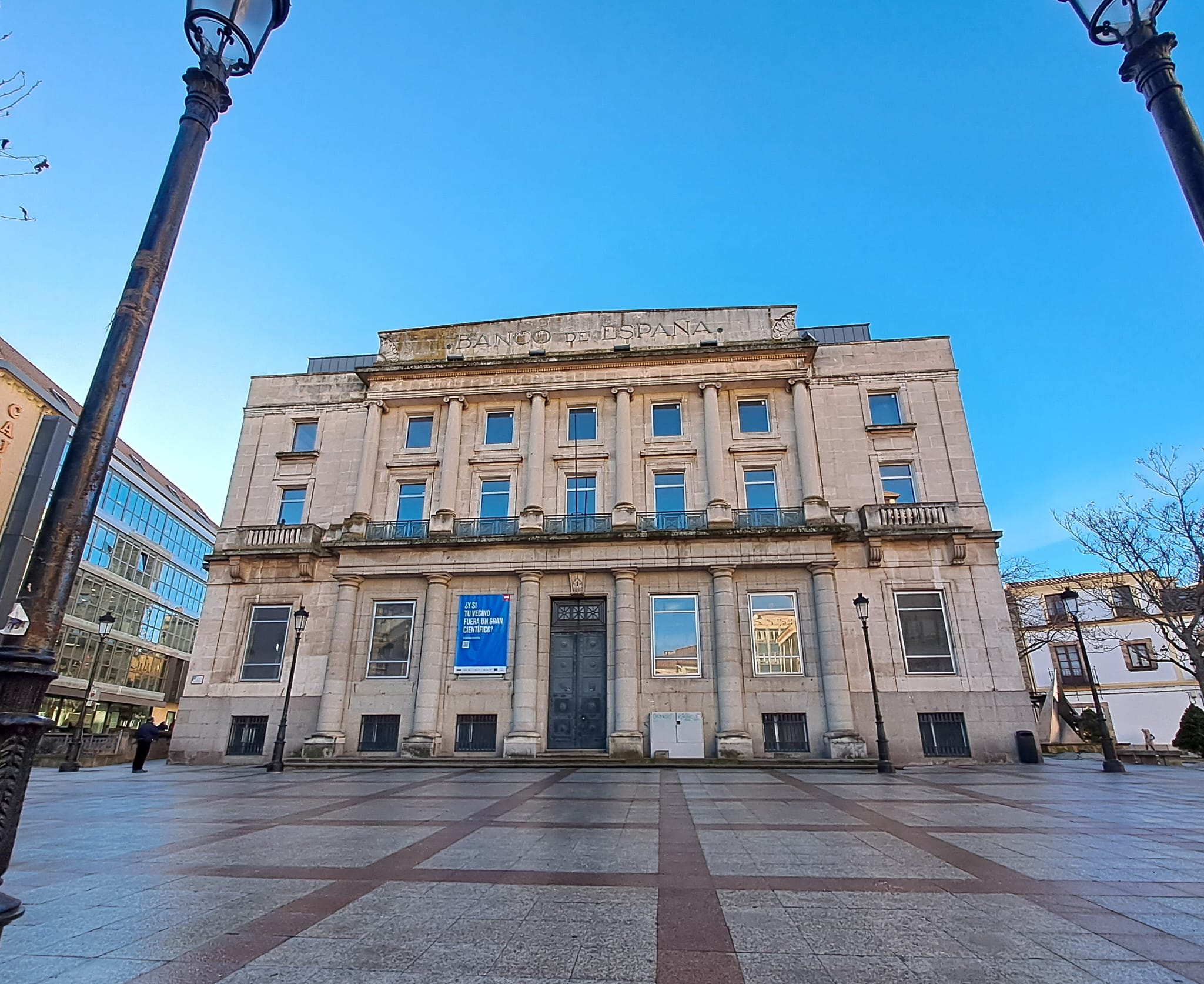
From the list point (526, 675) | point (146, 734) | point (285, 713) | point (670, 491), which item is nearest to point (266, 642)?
point (285, 713)

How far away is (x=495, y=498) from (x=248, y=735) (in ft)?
41.5

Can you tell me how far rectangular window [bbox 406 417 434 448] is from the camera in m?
26.7

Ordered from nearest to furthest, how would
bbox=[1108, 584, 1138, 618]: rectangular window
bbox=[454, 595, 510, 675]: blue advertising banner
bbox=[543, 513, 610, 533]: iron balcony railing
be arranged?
bbox=[454, 595, 510, 675]: blue advertising banner, bbox=[543, 513, 610, 533]: iron balcony railing, bbox=[1108, 584, 1138, 618]: rectangular window

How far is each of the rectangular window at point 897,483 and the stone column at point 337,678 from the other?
2077 cm

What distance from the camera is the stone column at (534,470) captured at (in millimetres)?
23828

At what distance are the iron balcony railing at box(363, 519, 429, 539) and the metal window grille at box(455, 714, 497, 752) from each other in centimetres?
729

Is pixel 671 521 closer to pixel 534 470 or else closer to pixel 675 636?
pixel 675 636

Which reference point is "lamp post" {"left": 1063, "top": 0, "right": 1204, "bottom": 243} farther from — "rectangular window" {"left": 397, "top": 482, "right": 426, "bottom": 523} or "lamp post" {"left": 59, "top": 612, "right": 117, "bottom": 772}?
"lamp post" {"left": 59, "top": 612, "right": 117, "bottom": 772}

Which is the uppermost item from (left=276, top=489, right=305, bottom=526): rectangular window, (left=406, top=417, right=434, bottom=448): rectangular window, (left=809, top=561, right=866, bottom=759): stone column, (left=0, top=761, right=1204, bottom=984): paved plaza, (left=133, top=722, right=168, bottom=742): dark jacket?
(left=406, top=417, right=434, bottom=448): rectangular window

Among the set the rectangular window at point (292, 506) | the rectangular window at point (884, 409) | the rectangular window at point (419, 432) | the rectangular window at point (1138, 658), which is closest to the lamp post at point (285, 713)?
the rectangular window at point (292, 506)

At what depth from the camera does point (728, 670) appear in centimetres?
2081

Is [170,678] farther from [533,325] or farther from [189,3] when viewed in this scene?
[189,3]

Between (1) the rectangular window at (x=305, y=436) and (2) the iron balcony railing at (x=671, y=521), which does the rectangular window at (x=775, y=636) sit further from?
(1) the rectangular window at (x=305, y=436)

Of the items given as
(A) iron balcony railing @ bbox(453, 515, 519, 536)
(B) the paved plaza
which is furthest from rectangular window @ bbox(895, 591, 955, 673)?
(A) iron balcony railing @ bbox(453, 515, 519, 536)
